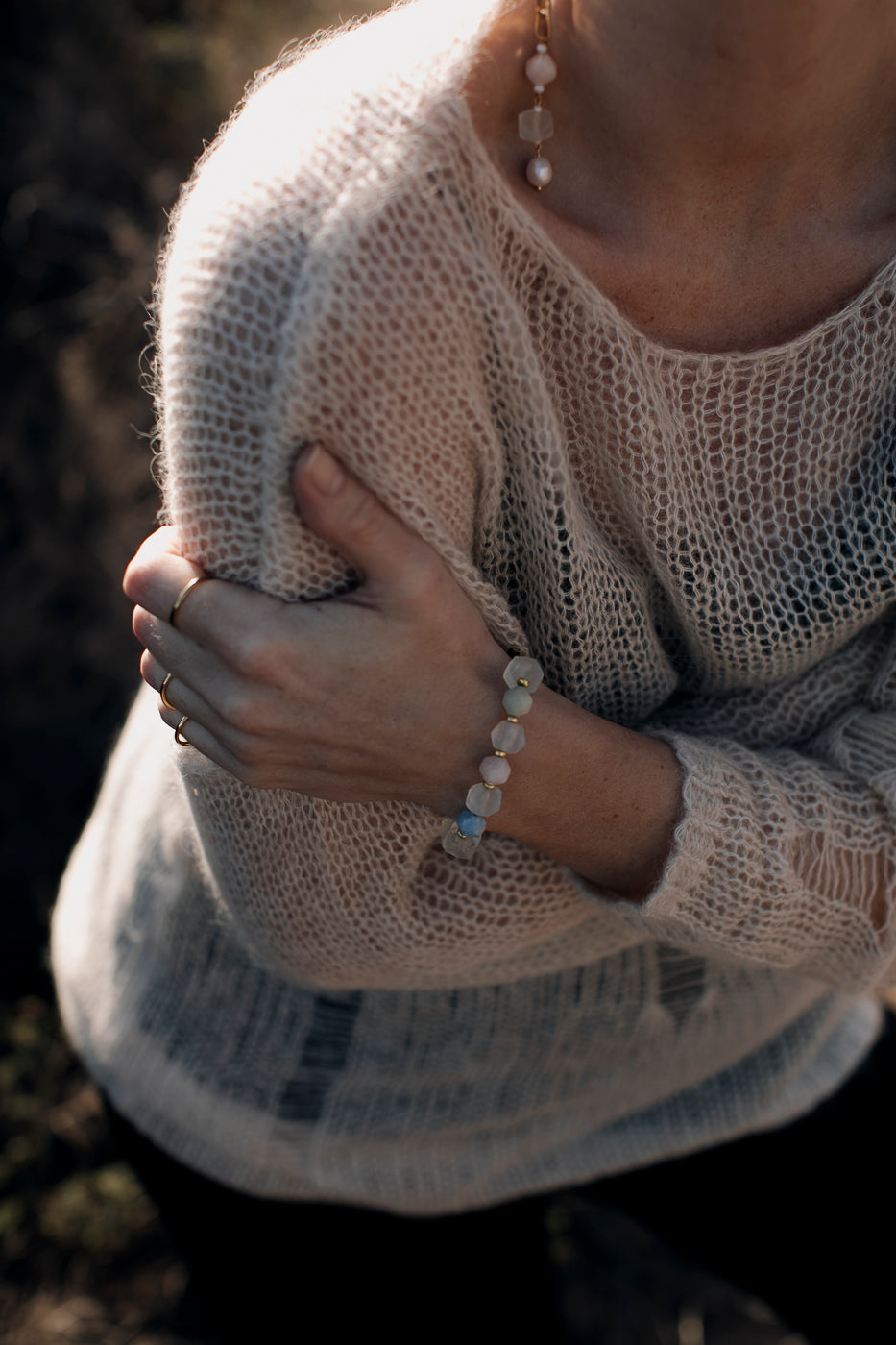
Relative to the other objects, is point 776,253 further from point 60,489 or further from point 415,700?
point 60,489

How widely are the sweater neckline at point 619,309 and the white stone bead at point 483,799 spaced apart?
379 mm

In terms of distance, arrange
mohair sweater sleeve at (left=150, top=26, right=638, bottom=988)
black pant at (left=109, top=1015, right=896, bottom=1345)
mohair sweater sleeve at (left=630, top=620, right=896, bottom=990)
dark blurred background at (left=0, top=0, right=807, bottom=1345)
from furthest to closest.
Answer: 1. dark blurred background at (left=0, top=0, right=807, bottom=1345)
2. black pant at (left=109, top=1015, right=896, bottom=1345)
3. mohair sweater sleeve at (left=630, top=620, right=896, bottom=990)
4. mohair sweater sleeve at (left=150, top=26, right=638, bottom=988)

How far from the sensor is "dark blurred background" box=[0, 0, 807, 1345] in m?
1.87

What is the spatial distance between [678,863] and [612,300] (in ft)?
1.58

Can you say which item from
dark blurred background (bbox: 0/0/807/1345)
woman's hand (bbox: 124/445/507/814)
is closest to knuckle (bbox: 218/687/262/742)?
woman's hand (bbox: 124/445/507/814)

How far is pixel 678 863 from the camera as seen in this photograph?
866mm

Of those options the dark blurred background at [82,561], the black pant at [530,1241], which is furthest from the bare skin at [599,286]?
the dark blurred background at [82,561]

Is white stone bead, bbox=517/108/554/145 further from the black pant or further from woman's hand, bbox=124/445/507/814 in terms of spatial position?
the black pant

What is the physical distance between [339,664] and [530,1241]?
1.18 metres

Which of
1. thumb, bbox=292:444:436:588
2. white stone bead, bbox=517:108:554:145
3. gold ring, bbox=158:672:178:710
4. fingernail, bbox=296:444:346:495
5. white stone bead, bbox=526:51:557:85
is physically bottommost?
gold ring, bbox=158:672:178:710

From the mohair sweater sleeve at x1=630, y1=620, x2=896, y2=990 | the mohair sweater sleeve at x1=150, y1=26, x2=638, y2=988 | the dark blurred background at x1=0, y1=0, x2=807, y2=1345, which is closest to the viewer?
the mohair sweater sleeve at x1=150, y1=26, x2=638, y2=988

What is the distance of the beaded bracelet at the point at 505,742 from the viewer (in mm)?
773

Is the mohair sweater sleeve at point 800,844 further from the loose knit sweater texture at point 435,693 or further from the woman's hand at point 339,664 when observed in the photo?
the woman's hand at point 339,664

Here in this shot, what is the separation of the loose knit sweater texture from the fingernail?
17 millimetres
